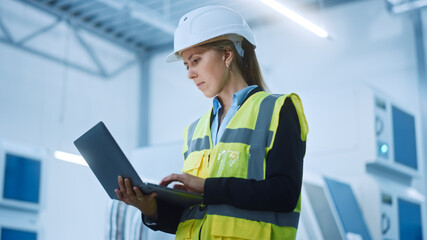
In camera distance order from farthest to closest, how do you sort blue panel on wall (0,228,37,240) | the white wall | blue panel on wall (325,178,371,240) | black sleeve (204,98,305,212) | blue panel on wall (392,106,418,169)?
the white wall, blue panel on wall (392,106,418,169), blue panel on wall (325,178,371,240), blue panel on wall (0,228,37,240), black sleeve (204,98,305,212)

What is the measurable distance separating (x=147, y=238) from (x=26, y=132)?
20.0 ft

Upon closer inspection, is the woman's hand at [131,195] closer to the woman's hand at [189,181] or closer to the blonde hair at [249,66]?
the woman's hand at [189,181]

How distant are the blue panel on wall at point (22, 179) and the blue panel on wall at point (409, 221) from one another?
103 inches

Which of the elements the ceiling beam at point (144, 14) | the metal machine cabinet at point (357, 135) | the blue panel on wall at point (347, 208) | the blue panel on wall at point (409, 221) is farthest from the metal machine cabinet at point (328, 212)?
the ceiling beam at point (144, 14)

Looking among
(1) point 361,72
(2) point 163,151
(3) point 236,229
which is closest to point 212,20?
(3) point 236,229

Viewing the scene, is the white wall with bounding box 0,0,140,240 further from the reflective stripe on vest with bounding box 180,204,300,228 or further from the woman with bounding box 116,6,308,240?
the reflective stripe on vest with bounding box 180,204,300,228

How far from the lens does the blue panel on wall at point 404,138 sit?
443cm

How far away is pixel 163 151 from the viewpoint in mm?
3324

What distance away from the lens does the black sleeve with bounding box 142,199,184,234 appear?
175 cm

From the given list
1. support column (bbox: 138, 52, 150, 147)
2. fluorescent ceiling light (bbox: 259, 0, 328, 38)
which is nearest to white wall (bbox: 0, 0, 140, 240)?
support column (bbox: 138, 52, 150, 147)

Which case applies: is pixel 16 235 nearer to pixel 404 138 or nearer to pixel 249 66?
pixel 249 66

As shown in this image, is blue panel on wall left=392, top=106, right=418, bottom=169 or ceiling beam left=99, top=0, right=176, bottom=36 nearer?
blue panel on wall left=392, top=106, right=418, bottom=169

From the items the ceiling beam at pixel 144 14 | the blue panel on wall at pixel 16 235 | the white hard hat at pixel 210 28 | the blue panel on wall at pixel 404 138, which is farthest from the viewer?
the ceiling beam at pixel 144 14

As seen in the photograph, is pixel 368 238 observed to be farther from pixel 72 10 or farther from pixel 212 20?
pixel 72 10
